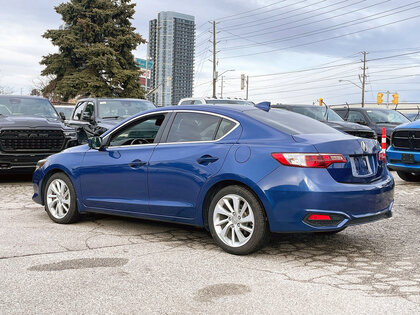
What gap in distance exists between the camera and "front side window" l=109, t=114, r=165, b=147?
6.08m

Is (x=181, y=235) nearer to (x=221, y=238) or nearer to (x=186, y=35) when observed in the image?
(x=221, y=238)

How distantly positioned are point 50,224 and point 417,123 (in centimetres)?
760

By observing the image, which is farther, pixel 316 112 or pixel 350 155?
pixel 316 112

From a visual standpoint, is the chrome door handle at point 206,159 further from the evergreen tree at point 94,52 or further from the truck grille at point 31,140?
the evergreen tree at point 94,52

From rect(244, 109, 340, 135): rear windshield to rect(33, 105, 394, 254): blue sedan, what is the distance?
0.05 feet

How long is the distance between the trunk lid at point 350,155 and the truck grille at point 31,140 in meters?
7.19

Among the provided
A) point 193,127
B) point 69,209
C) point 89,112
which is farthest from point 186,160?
point 89,112

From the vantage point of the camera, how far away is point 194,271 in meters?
4.59

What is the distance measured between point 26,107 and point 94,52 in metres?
40.7

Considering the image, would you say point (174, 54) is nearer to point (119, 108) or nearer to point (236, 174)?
point (119, 108)

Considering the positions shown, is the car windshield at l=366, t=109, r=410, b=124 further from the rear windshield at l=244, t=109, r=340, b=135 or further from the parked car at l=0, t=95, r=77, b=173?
the rear windshield at l=244, t=109, r=340, b=135

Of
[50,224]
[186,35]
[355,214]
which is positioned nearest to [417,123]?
[355,214]

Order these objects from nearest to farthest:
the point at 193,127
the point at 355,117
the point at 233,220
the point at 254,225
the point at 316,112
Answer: the point at 254,225, the point at 233,220, the point at 193,127, the point at 316,112, the point at 355,117

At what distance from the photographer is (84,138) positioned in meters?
14.0
